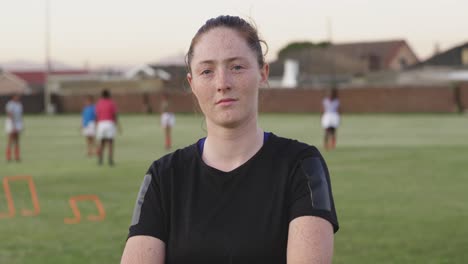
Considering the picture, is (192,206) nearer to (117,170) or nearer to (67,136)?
(117,170)

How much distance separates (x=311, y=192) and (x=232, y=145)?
1.04ft

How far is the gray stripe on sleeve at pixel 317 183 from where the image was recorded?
2.96 metres

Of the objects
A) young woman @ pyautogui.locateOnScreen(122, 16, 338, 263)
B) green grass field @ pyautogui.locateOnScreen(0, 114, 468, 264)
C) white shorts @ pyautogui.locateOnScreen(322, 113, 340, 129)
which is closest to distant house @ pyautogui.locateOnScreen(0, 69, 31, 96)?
green grass field @ pyautogui.locateOnScreen(0, 114, 468, 264)

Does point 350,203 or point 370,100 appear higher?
point 350,203

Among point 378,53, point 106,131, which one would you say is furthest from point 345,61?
point 106,131

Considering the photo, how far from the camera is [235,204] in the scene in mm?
3002

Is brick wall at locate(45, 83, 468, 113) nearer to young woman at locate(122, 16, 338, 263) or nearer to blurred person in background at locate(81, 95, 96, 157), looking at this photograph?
blurred person in background at locate(81, 95, 96, 157)

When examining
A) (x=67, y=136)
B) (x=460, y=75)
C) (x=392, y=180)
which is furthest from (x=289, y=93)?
(x=392, y=180)

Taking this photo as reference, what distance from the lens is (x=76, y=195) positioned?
15.8m

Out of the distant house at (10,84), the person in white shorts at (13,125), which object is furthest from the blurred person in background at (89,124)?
the distant house at (10,84)

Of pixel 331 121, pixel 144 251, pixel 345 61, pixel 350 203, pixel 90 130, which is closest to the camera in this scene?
pixel 144 251

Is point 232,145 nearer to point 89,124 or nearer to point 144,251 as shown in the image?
point 144,251

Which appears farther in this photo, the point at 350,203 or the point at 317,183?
the point at 350,203

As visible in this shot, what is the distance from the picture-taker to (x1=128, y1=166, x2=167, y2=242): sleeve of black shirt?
3062 mm
